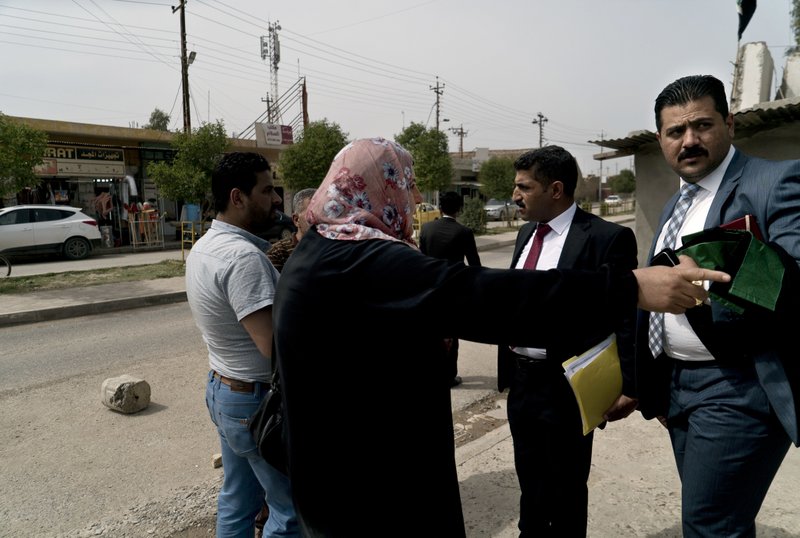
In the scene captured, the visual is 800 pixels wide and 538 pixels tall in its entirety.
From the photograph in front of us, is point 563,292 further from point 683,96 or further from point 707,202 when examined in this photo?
point 683,96

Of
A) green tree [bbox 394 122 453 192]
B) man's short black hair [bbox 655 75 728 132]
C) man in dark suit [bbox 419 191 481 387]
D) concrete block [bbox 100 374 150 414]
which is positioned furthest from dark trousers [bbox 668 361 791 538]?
green tree [bbox 394 122 453 192]

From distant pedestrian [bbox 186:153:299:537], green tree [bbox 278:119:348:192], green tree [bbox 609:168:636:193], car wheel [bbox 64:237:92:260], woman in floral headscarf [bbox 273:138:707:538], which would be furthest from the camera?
green tree [bbox 609:168:636:193]

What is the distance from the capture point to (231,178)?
92.4 inches

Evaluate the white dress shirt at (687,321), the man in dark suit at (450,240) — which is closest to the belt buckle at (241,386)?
the white dress shirt at (687,321)

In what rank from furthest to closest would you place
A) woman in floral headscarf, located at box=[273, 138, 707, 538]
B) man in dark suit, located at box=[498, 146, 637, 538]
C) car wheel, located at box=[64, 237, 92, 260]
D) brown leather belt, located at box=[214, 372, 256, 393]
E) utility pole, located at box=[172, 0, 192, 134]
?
1. utility pole, located at box=[172, 0, 192, 134]
2. car wheel, located at box=[64, 237, 92, 260]
3. man in dark suit, located at box=[498, 146, 637, 538]
4. brown leather belt, located at box=[214, 372, 256, 393]
5. woman in floral headscarf, located at box=[273, 138, 707, 538]

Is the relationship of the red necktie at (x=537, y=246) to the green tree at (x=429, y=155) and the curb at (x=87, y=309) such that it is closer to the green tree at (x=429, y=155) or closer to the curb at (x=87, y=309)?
the curb at (x=87, y=309)

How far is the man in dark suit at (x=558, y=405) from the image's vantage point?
2.44 m

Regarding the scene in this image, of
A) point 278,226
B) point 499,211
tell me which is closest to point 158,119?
point 499,211

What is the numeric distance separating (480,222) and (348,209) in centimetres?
2509

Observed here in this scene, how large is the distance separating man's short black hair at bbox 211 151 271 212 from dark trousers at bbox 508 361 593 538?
149cm

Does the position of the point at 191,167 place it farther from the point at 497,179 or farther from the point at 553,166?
the point at 497,179

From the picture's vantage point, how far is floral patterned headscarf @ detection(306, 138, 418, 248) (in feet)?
4.71

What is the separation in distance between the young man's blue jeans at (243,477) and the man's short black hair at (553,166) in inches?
66.0

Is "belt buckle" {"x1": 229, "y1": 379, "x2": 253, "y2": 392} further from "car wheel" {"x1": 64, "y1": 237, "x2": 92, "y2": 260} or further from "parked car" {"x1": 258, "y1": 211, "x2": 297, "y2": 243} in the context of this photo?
"car wheel" {"x1": 64, "y1": 237, "x2": 92, "y2": 260}
